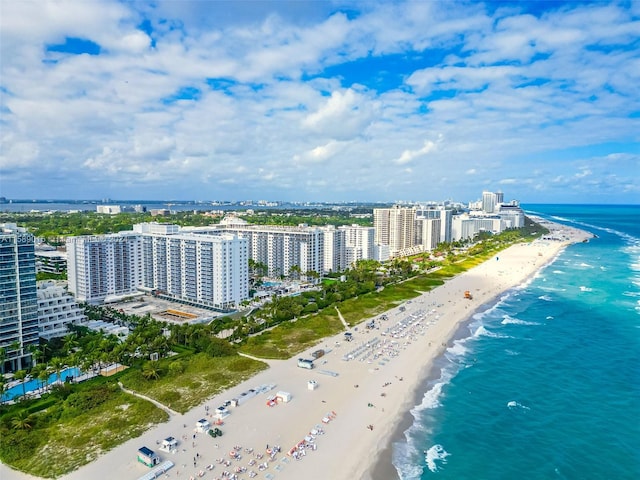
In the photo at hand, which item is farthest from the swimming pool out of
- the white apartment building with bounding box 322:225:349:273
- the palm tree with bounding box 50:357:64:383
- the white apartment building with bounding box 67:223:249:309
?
the white apartment building with bounding box 322:225:349:273

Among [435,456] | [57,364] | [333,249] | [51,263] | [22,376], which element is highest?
[333,249]

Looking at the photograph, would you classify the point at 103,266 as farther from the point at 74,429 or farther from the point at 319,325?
the point at 74,429

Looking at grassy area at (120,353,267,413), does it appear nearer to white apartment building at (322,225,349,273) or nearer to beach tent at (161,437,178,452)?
beach tent at (161,437,178,452)

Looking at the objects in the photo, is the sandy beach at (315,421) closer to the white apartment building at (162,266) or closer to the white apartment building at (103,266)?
the white apartment building at (162,266)

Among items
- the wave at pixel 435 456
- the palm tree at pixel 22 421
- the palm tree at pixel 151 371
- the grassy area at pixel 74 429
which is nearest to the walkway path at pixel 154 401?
the grassy area at pixel 74 429

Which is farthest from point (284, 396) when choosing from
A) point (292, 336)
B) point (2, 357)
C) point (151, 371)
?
point (2, 357)

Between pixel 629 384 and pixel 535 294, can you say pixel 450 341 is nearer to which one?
pixel 629 384

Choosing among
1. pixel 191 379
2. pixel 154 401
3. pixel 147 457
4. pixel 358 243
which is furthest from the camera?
pixel 358 243
